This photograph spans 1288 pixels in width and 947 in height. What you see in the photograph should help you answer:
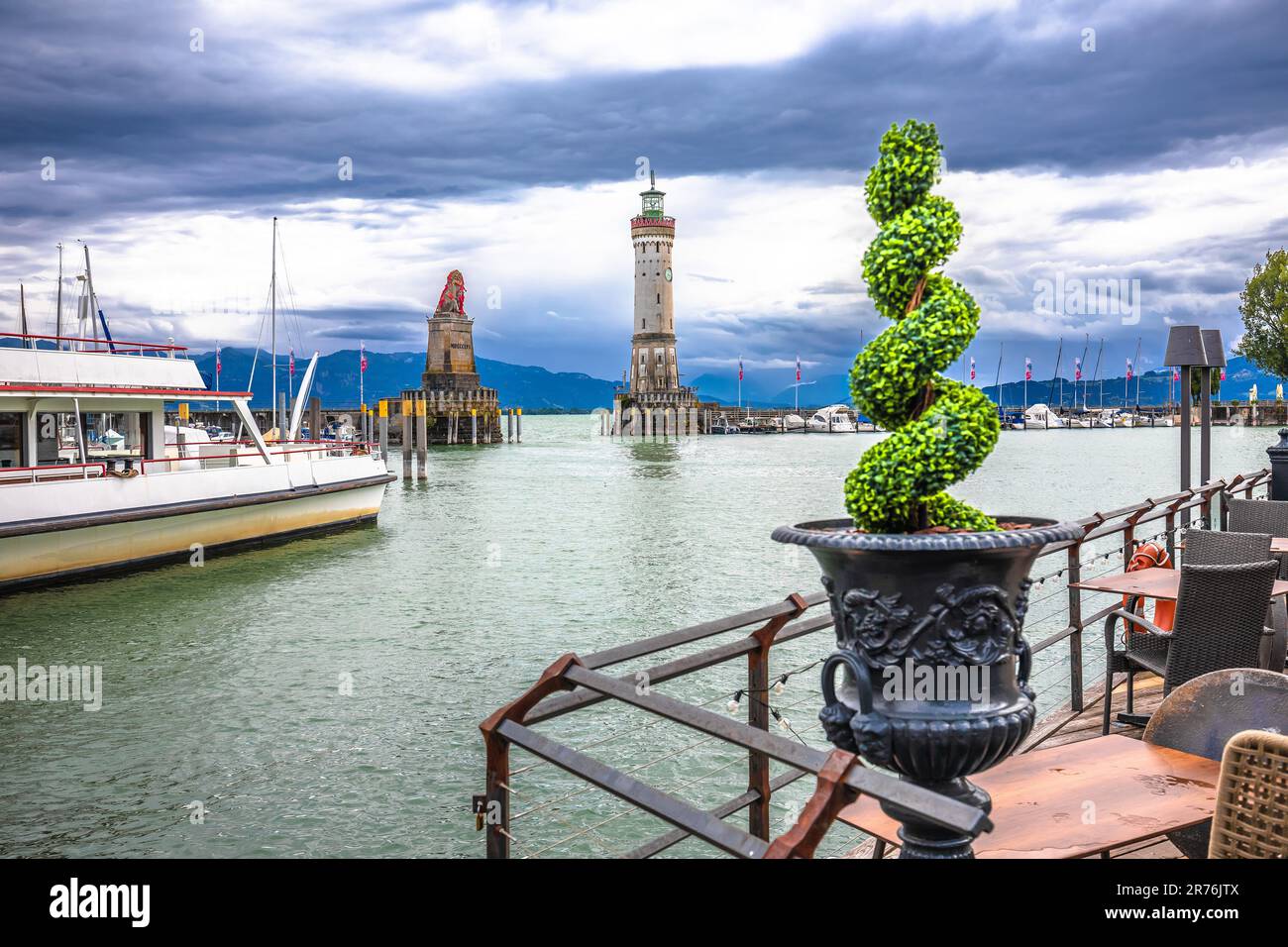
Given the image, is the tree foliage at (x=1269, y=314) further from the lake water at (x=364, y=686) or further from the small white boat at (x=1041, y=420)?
the small white boat at (x=1041, y=420)

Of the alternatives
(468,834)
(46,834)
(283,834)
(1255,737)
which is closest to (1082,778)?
(1255,737)

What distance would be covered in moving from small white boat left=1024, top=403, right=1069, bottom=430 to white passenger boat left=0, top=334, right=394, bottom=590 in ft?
611

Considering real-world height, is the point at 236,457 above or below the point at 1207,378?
below

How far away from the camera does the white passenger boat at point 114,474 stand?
68.6 feet

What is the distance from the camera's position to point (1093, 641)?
1534cm

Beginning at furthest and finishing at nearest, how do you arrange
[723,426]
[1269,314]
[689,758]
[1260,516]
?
[723,426] → [1269,314] → [689,758] → [1260,516]

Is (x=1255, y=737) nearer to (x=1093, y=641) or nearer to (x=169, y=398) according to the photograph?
(x=1093, y=641)

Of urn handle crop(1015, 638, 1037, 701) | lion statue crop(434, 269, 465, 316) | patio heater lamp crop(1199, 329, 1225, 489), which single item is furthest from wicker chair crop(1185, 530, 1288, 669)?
lion statue crop(434, 269, 465, 316)

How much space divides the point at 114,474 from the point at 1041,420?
19418 centimetres

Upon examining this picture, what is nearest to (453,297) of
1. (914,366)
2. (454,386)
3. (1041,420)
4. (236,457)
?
(454,386)

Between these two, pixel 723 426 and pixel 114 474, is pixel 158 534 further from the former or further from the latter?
pixel 723 426

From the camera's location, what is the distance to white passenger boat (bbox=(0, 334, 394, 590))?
20.9 metres

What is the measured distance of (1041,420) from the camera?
197375 mm
